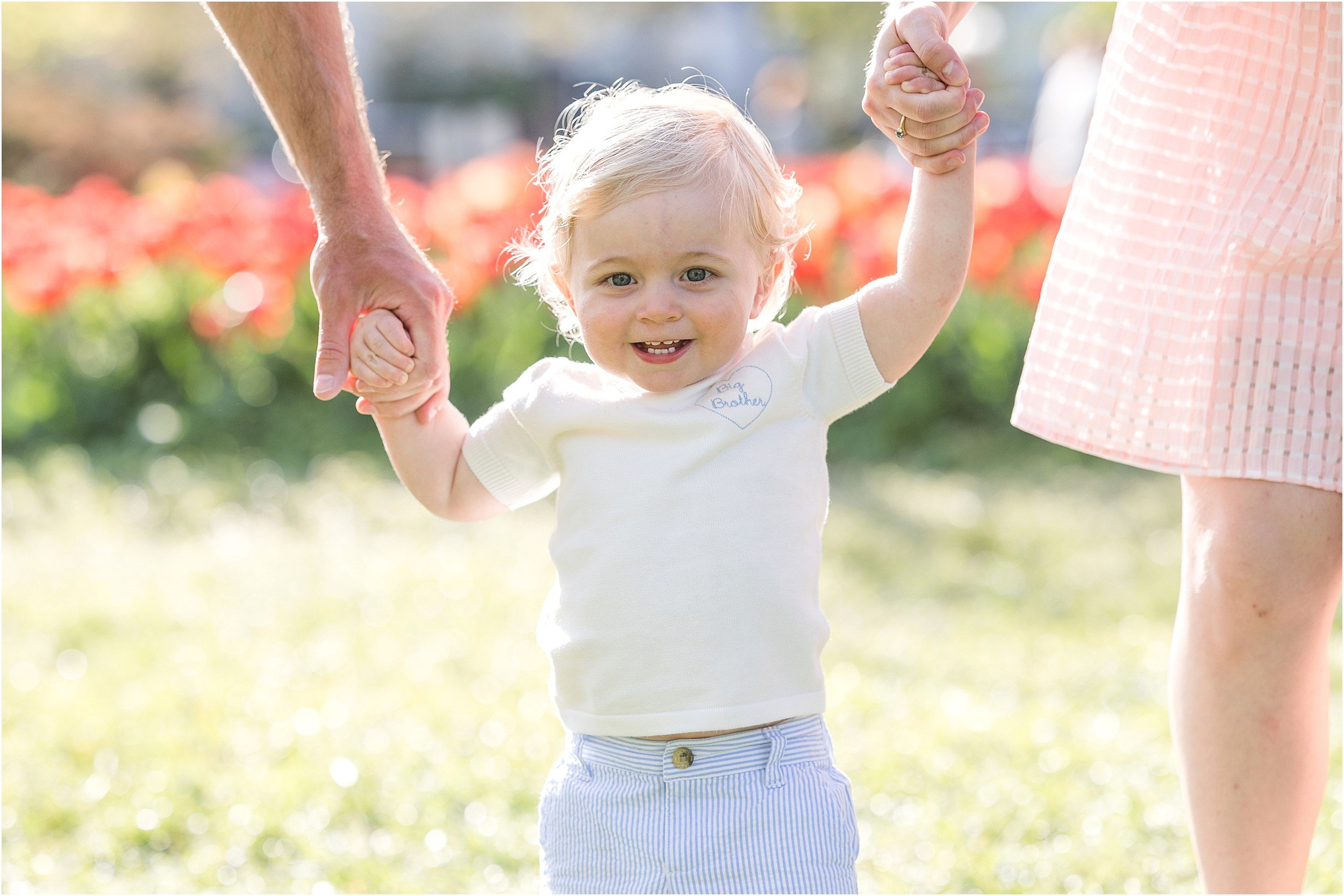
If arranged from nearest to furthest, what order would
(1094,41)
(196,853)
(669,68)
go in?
1. (196,853)
2. (1094,41)
3. (669,68)

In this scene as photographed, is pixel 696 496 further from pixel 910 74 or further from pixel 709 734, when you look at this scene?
pixel 910 74

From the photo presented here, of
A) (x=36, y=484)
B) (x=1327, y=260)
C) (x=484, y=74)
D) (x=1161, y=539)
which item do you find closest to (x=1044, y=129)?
(x=1161, y=539)

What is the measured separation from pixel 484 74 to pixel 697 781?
24588 mm

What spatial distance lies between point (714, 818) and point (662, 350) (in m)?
0.55

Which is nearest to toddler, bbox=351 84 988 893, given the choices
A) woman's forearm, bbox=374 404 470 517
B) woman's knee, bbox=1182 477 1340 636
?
woman's forearm, bbox=374 404 470 517

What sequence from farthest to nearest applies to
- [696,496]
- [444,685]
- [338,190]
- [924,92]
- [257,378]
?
[257,378] → [444,685] → [338,190] → [696,496] → [924,92]

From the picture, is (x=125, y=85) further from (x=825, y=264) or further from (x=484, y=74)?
(x=825, y=264)

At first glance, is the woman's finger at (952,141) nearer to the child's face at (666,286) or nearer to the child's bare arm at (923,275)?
the child's bare arm at (923,275)

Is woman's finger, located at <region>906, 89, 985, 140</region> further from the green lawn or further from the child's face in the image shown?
the green lawn

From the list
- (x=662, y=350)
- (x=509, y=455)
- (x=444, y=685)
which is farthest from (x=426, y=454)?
(x=444, y=685)

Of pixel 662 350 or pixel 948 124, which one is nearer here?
pixel 948 124

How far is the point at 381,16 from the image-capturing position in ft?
85.1

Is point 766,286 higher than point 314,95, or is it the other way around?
point 314,95

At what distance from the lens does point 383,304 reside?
177cm
